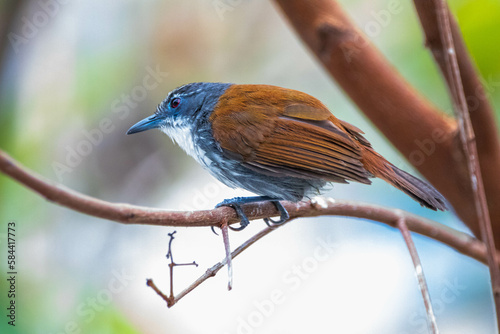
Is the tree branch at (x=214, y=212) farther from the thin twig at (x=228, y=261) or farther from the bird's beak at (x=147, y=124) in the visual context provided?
the bird's beak at (x=147, y=124)

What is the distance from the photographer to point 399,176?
1778mm

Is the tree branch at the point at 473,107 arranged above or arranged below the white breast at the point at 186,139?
above

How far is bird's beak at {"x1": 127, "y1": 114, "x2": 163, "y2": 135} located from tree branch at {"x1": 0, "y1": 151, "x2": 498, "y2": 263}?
1.94 feet

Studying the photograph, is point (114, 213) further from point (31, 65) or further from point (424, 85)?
point (424, 85)

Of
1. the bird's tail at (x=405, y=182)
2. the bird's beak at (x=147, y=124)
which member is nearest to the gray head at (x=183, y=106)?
the bird's beak at (x=147, y=124)

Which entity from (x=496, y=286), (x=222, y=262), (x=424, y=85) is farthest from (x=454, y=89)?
(x=424, y=85)

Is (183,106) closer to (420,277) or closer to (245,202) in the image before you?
(245,202)

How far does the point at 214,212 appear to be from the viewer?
1.34 m

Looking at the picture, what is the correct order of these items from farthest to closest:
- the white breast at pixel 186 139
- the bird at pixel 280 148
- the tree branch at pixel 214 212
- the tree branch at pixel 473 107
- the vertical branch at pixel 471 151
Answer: the white breast at pixel 186 139
the bird at pixel 280 148
the tree branch at pixel 473 107
the vertical branch at pixel 471 151
the tree branch at pixel 214 212

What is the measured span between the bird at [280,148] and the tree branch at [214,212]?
0.09 metres

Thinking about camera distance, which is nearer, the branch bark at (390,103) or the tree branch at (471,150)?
the tree branch at (471,150)

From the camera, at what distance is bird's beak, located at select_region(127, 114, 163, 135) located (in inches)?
81.5

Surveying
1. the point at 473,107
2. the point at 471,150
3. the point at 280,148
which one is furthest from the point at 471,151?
the point at 280,148

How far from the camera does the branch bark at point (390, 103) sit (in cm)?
175
